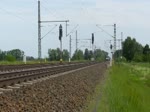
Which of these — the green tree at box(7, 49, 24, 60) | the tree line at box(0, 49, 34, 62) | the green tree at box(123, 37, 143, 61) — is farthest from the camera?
the green tree at box(123, 37, 143, 61)

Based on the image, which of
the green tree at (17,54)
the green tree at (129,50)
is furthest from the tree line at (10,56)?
the green tree at (129,50)

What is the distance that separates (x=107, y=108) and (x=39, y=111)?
3.91 meters

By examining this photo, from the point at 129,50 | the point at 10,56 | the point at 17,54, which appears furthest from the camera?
the point at 129,50

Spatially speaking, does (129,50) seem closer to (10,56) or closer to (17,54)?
(17,54)

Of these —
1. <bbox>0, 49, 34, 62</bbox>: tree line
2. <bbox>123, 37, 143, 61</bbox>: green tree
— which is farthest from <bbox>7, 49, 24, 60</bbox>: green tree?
<bbox>123, 37, 143, 61</bbox>: green tree

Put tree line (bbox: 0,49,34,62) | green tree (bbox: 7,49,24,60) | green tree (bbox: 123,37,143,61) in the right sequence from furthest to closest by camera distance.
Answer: green tree (bbox: 123,37,143,61)
green tree (bbox: 7,49,24,60)
tree line (bbox: 0,49,34,62)

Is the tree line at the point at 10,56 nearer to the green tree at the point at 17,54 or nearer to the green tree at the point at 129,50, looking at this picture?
the green tree at the point at 17,54

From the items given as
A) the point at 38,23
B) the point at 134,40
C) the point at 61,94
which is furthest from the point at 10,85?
the point at 134,40

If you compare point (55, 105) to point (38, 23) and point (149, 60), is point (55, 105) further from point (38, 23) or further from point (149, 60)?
point (149, 60)

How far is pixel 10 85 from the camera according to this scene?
61.9ft

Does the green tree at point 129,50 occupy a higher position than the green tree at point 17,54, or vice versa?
the green tree at point 129,50

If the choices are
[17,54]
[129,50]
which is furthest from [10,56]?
[129,50]

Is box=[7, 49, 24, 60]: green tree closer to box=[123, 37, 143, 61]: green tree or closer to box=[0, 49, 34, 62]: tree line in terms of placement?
box=[0, 49, 34, 62]: tree line

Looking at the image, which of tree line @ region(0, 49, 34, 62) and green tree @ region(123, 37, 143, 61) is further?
green tree @ region(123, 37, 143, 61)
